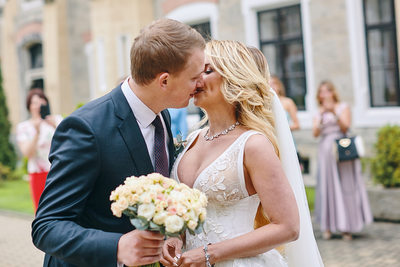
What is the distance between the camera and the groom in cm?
202

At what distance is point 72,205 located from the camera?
81.0 inches

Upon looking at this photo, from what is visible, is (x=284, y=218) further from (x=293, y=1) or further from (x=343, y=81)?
(x=293, y=1)

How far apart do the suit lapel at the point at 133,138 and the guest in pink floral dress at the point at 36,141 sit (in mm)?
4719

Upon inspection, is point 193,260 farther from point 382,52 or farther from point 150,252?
point 382,52

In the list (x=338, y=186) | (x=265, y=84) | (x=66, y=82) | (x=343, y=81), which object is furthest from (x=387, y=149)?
(x=66, y=82)

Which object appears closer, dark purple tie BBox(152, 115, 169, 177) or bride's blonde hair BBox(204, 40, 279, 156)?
dark purple tie BBox(152, 115, 169, 177)

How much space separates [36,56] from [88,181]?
1808 cm

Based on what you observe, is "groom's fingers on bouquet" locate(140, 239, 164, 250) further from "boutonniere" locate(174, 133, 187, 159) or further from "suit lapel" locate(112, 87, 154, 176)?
"boutonniere" locate(174, 133, 187, 159)

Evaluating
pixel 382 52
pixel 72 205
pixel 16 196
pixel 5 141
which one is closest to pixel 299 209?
pixel 72 205

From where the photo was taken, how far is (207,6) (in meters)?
11.7

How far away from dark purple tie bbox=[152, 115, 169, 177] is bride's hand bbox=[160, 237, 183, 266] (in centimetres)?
33

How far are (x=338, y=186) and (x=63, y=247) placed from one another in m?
5.48

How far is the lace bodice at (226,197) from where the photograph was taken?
2.55m

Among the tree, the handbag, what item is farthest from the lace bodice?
the tree
